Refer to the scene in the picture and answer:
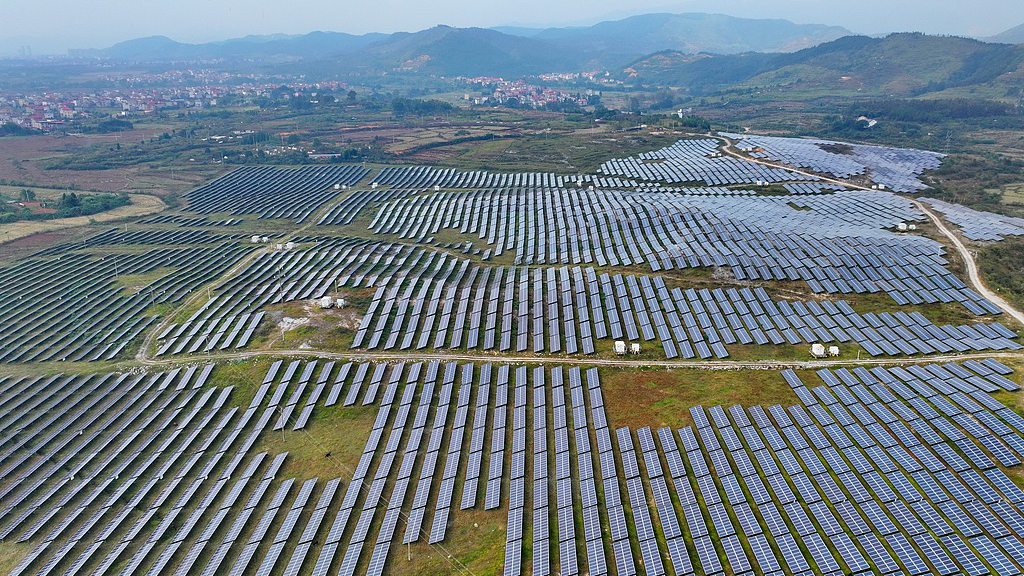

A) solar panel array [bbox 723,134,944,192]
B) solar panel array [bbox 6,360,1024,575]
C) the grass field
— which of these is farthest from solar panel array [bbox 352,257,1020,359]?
the grass field

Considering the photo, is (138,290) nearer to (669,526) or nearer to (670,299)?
(670,299)

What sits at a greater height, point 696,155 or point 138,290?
point 696,155

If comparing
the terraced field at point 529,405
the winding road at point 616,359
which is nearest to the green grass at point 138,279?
the terraced field at point 529,405

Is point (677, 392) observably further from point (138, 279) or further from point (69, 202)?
point (69, 202)

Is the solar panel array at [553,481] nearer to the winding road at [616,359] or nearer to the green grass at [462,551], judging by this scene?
the green grass at [462,551]

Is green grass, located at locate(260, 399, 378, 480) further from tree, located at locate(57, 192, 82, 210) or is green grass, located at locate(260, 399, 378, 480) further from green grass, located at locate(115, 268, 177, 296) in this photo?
tree, located at locate(57, 192, 82, 210)

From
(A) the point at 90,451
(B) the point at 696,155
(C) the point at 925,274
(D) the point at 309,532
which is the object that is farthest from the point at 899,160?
(A) the point at 90,451

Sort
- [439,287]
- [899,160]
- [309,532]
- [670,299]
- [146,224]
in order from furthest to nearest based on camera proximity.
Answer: [899,160] < [146,224] < [439,287] < [670,299] < [309,532]
